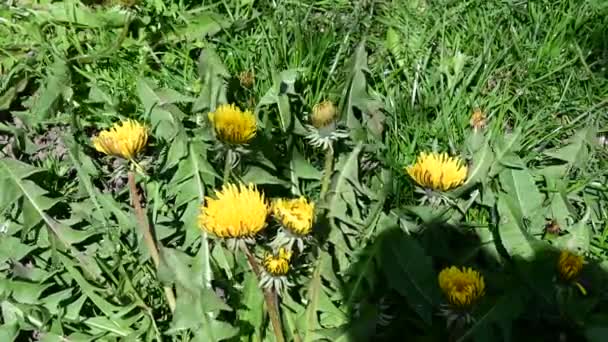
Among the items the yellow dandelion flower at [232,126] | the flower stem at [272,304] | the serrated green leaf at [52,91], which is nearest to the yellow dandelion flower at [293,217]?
the flower stem at [272,304]

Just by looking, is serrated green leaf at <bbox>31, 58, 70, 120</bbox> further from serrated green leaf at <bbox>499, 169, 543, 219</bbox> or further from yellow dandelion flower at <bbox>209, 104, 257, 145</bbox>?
serrated green leaf at <bbox>499, 169, 543, 219</bbox>

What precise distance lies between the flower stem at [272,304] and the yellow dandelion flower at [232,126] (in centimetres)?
32

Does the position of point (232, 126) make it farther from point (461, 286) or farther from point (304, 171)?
point (461, 286)

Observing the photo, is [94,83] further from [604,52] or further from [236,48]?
[604,52]

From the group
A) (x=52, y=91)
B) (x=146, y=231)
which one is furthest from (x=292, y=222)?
(x=52, y=91)

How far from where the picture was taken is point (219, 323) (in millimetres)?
2191

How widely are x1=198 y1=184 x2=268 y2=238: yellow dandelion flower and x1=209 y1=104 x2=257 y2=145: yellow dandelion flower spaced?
0.85 ft

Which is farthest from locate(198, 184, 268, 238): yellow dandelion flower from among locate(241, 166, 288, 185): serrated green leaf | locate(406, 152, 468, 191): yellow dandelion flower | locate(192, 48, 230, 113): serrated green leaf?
locate(192, 48, 230, 113): serrated green leaf

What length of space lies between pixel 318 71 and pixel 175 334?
1.06 metres

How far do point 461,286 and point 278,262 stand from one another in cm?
42

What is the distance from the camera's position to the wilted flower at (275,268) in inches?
83.4

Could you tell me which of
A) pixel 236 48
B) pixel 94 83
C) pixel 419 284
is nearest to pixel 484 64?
pixel 236 48

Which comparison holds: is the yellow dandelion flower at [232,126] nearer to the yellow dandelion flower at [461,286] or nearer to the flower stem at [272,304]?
the flower stem at [272,304]

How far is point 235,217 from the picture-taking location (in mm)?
2033
